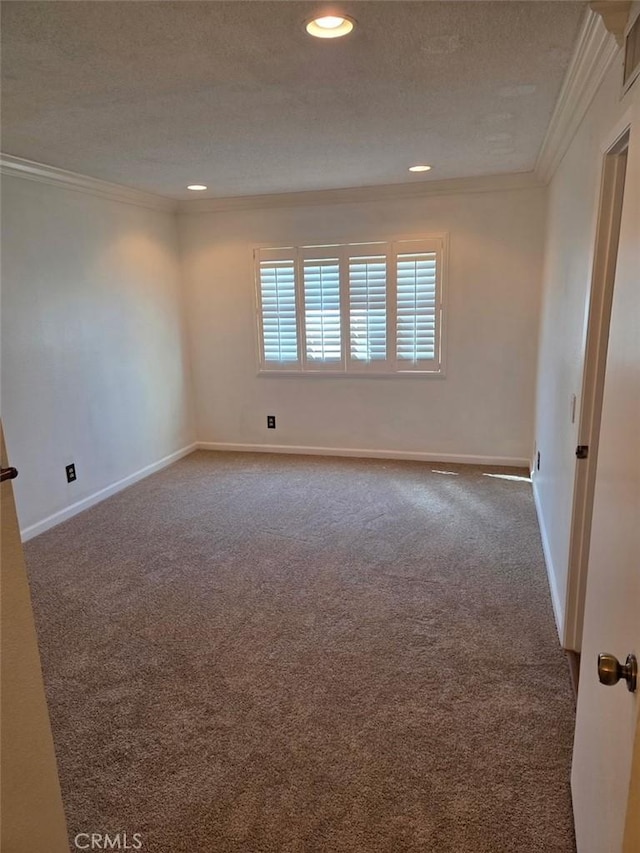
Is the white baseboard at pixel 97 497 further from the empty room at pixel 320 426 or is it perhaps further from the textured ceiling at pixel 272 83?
the textured ceiling at pixel 272 83

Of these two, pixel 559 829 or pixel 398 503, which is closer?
Answer: pixel 559 829

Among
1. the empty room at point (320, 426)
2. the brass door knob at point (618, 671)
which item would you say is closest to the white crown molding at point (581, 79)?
the empty room at point (320, 426)

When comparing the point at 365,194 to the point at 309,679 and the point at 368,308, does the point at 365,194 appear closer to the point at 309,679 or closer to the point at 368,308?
the point at 368,308

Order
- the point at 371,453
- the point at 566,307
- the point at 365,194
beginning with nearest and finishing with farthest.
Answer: the point at 566,307
the point at 365,194
the point at 371,453

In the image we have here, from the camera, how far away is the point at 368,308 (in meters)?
4.84

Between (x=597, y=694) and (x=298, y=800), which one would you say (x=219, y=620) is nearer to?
(x=298, y=800)

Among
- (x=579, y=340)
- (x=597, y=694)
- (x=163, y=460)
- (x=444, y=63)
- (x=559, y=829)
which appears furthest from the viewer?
(x=163, y=460)

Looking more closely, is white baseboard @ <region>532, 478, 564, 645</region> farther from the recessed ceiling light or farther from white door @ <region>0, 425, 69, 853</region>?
the recessed ceiling light

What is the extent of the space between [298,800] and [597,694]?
3.30ft

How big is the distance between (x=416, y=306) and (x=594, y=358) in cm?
274

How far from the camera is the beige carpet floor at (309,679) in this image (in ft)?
5.44

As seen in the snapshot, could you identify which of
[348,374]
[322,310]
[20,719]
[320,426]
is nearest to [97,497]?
[320,426]

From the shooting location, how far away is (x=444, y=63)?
2059 millimetres

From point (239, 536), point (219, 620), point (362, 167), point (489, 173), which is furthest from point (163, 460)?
point (489, 173)
